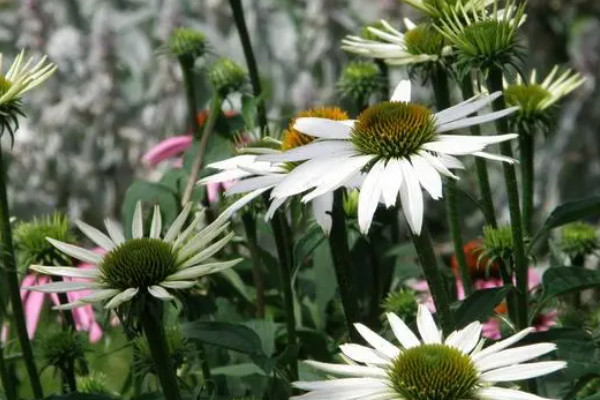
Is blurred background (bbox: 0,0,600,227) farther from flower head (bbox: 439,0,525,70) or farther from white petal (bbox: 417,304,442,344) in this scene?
white petal (bbox: 417,304,442,344)

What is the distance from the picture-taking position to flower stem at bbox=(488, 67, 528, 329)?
0.92 metres

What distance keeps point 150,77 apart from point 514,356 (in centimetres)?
231

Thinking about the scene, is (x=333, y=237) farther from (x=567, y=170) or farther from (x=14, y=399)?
(x=567, y=170)

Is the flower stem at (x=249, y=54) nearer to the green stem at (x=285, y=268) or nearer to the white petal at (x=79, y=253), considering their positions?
the green stem at (x=285, y=268)

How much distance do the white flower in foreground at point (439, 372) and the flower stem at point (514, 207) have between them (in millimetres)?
153

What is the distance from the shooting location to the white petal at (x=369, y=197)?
2.56ft

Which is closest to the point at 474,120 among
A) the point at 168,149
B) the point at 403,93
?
the point at 403,93

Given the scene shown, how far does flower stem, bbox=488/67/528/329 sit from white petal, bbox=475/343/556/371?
6.8 inches

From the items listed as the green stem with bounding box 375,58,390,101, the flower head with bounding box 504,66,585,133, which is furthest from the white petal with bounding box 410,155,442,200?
the green stem with bounding box 375,58,390,101

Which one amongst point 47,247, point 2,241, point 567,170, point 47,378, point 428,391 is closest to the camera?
point 428,391

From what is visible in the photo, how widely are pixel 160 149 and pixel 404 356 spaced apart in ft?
2.80

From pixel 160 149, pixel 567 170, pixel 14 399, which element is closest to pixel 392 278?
pixel 160 149

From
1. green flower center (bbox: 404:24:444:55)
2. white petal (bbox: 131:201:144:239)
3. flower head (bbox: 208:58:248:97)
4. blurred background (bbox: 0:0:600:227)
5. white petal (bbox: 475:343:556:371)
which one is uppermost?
blurred background (bbox: 0:0:600:227)

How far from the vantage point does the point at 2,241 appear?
0.96 meters
